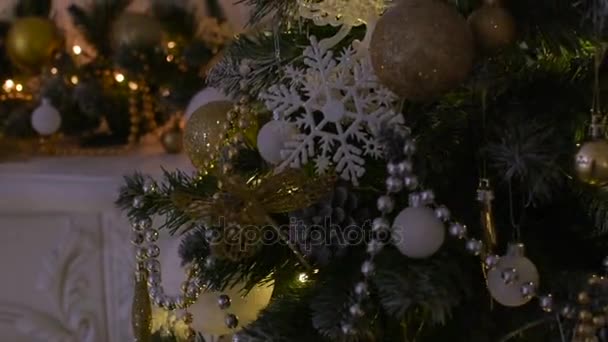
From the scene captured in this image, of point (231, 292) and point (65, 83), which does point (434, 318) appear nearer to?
point (231, 292)

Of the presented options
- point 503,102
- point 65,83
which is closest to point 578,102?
point 503,102

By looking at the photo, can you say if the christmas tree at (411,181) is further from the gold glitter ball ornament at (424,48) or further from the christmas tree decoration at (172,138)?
the christmas tree decoration at (172,138)

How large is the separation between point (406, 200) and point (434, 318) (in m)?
0.12

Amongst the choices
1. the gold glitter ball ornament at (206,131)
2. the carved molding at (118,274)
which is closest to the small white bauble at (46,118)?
the carved molding at (118,274)

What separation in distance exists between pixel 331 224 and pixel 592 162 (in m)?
0.19

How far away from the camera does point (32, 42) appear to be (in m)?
1.20

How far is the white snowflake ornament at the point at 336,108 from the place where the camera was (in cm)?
56

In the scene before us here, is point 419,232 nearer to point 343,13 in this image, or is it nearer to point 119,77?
point 343,13

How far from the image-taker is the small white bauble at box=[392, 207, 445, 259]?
50 cm

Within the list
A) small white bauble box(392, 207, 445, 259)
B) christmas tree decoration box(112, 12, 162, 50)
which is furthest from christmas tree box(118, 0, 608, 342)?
christmas tree decoration box(112, 12, 162, 50)

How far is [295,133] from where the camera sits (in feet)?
1.91

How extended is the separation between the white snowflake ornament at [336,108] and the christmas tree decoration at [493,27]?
0.25 ft

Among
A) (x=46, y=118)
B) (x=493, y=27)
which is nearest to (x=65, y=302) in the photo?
(x=46, y=118)

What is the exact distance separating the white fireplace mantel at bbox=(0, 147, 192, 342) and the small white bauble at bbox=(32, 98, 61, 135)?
0.19ft
